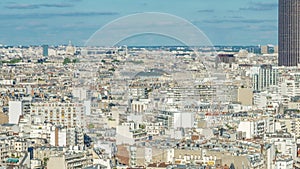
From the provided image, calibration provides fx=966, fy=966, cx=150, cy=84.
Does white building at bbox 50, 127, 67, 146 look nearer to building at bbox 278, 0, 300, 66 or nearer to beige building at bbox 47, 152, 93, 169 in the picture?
beige building at bbox 47, 152, 93, 169

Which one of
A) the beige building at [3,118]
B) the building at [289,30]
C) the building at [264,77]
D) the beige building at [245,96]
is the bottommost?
the beige building at [3,118]

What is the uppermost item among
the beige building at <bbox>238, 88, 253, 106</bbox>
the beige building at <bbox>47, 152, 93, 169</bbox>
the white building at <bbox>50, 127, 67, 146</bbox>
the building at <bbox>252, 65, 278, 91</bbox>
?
the building at <bbox>252, 65, 278, 91</bbox>

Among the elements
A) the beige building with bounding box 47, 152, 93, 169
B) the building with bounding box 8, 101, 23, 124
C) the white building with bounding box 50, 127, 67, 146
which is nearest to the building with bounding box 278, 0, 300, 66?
the building with bounding box 8, 101, 23, 124

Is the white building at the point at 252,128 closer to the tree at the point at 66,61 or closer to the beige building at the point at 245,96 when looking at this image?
the beige building at the point at 245,96

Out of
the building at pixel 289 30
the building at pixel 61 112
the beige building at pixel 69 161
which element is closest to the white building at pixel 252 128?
the building at pixel 61 112

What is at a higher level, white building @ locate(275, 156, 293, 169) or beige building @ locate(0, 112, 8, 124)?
beige building @ locate(0, 112, 8, 124)

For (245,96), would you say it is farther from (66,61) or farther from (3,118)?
(66,61)

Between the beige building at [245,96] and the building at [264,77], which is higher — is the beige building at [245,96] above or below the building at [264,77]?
below

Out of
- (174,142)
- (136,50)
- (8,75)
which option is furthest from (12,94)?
(174,142)

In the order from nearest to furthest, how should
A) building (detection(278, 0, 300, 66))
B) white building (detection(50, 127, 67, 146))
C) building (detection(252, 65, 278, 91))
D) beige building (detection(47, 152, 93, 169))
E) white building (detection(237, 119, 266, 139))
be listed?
beige building (detection(47, 152, 93, 169)), white building (detection(50, 127, 67, 146)), white building (detection(237, 119, 266, 139)), building (detection(252, 65, 278, 91)), building (detection(278, 0, 300, 66))

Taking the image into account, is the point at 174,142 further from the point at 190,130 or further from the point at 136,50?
the point at 136,50
